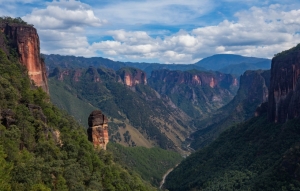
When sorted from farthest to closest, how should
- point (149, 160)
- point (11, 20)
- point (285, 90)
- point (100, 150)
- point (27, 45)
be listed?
1. point (149, 160)
2. point (285, 90)
3. point (11, 20)
4. point (27, 45)
5. point (100, 150)

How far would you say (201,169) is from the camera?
119 metres

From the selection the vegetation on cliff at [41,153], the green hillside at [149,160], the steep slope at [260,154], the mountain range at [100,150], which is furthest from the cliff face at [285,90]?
the vegetation on cliff at [41,153]

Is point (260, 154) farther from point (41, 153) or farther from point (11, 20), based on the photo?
point (11, 20)

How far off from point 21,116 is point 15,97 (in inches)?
292

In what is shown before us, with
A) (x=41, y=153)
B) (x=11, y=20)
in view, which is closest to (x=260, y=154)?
(x=41, y=153)

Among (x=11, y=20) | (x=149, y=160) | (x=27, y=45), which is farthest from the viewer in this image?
(x=149, y=160)

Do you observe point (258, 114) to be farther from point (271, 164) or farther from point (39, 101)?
point (39, 101)

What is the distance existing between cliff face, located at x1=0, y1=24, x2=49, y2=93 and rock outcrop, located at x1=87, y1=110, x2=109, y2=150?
83.3 ft

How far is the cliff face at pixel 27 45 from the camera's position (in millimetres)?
87750

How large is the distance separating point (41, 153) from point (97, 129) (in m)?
23.9

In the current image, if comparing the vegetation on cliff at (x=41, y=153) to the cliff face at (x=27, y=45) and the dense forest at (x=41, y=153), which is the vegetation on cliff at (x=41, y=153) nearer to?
the dense forest at (x=41, y=153)

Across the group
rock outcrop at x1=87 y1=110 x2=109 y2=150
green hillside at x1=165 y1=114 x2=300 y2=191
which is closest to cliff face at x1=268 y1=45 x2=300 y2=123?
green hillside at x1=165 y1=114 x2=300 y2=191

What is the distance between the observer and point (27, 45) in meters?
88.7

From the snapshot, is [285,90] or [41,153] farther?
[285,90]
